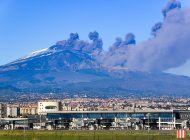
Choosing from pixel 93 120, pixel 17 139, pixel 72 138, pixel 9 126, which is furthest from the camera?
pixel 93 120

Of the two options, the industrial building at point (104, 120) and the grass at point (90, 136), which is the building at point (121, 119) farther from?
the grass at point (90, 136)

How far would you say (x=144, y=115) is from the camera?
176000mm

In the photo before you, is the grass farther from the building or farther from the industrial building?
the industrial building

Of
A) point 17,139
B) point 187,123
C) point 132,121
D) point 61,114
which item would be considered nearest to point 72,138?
point 17,139

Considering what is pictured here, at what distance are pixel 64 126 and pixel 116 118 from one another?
13136mm

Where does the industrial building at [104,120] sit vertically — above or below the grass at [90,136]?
above

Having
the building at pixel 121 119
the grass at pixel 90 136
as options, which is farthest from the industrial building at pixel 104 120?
the grass at pixel 90 136

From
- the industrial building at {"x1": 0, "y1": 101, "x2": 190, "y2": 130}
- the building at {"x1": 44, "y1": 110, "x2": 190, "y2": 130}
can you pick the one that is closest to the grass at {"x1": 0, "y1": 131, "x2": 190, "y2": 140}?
the building at {"x1": 44, "y1": 110, "x2": 190, "y2": 130}

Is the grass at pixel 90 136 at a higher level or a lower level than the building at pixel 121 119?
lower

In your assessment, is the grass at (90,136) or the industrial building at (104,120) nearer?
the grass at (90,136)

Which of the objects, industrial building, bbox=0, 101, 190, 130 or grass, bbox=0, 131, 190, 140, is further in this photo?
industrial building, bbox=0, 101, 190, 130

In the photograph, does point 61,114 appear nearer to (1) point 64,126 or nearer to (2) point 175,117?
(1) point 64,126

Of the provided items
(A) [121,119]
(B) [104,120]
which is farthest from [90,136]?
(B) [104,120]

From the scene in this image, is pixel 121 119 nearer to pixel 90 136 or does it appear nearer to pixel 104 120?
pixel 104 120
